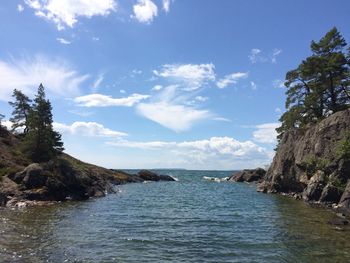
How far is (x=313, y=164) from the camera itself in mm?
58000

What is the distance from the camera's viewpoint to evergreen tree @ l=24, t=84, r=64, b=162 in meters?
63.8

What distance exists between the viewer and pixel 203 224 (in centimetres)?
3572

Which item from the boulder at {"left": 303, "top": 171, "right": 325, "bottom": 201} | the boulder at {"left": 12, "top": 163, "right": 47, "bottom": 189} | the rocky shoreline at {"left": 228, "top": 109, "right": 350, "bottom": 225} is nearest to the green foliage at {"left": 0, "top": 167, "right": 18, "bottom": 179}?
the boulder at {"left": 12, "top": 163, "right": 47, "bottom": 189}

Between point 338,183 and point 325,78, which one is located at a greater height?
point 325,78

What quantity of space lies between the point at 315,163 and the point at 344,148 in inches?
363

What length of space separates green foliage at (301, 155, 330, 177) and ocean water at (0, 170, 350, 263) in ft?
33.9

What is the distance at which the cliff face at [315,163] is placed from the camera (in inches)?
1962

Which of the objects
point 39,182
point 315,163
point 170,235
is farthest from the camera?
point 315,163

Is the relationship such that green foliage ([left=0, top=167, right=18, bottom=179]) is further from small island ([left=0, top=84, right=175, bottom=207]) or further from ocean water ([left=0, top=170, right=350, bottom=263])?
ocean water ([left=0, top=170, right=350, bottom=263])

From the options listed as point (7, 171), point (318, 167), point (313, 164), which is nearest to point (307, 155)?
point (313, 164)

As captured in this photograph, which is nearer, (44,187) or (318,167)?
(44,187)

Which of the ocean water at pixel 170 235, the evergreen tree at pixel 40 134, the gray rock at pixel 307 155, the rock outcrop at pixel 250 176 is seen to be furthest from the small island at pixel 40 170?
the rock outcrop at pixel 250 176

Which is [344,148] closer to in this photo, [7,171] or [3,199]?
[3,199]

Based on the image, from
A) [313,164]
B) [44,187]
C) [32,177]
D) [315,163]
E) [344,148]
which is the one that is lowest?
[44,187]
